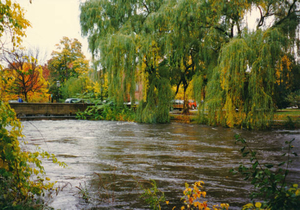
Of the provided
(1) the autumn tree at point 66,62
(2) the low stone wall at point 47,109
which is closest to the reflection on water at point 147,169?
(2) the low stone wall at point 47,109

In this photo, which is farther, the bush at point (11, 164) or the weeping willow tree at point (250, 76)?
the weeping willow tree at point (250, 76)

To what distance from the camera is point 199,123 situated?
19.1 m

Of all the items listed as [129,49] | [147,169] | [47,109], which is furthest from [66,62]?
[147,169]

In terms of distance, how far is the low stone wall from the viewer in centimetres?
2462

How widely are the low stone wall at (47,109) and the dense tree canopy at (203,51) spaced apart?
7.43 meters

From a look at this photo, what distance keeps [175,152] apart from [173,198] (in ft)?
14.5

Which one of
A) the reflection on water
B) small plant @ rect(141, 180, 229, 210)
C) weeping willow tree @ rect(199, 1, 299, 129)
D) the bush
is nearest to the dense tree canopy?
weeping willow tree @ rect(199, 1, 299, 129)

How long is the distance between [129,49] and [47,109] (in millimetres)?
11209

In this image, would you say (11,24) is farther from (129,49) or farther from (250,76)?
(129,49)

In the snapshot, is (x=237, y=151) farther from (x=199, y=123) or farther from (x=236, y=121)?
(x=199, y=123)

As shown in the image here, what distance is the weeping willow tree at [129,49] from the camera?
61.7ft

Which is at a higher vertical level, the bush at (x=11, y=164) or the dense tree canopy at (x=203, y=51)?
the dense tree canopy at (x=203, y=51)

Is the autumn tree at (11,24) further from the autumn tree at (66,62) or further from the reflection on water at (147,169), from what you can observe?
the autumn tree at (66,62)

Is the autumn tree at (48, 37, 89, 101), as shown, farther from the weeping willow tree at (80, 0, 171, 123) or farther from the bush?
the bush
